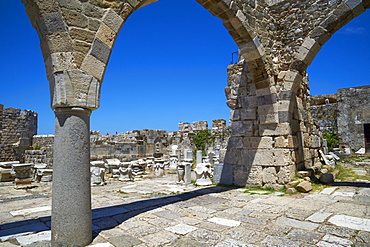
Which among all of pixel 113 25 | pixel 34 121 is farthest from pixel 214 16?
pixel 34 121

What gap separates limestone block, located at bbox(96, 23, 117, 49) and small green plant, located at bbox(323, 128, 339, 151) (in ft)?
53.1

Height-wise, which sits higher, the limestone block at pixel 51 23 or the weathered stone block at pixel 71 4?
the weathered stone block at pixel 71 4

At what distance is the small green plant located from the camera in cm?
1548

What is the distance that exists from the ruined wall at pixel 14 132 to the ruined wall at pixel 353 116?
20.6 m

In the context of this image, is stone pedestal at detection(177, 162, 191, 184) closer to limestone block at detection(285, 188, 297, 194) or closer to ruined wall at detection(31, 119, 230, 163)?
limestone block at detection(285, 188, 297, 194)

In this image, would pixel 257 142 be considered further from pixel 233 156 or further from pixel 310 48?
pixel 310 48

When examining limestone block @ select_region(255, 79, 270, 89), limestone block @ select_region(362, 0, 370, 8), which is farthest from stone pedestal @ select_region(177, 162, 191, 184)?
limestone block @ select_region(362, 0, 370, 8)

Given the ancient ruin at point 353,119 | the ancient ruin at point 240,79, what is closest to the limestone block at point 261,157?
the ancient ruin at point 240,79

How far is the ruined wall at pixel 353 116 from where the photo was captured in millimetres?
14953

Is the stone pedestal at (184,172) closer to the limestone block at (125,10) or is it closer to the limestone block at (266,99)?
the limestone block at (266,99)

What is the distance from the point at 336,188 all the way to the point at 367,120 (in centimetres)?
1255

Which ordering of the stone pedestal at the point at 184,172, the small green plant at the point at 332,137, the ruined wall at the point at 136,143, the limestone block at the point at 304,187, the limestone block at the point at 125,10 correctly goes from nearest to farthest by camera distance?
the limestone block at the point at 125,10 → the limestone block at the point at 304,187 → the stone pedestal at the point at 184,172 → the ruined wall at the point at 136,143 → the small green plant at the point at 332,137

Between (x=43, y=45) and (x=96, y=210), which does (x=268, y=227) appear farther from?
(x=43, y=45)

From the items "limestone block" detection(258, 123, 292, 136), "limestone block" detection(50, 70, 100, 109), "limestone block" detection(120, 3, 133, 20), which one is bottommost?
"limestone block" detection(258, 123, 292, 136)
